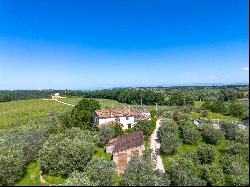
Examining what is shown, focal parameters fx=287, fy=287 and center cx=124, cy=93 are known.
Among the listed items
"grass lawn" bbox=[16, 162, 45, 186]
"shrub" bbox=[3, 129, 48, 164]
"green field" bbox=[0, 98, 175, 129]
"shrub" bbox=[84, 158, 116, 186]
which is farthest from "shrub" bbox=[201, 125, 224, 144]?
"green field" bbox=[0, 98, 175, 129]

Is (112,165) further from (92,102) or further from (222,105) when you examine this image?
(222,105)

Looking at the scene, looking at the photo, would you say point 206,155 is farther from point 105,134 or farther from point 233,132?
point 105,134

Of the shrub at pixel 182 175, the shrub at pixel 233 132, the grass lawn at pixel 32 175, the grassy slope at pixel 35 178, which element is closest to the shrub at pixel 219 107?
the shrub at pixel 233 132

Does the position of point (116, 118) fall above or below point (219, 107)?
above

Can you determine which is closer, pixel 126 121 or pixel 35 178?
pixel 35 178

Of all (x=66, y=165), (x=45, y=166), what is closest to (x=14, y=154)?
(x=45, y=166)

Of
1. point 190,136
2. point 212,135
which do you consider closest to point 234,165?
point 190,136

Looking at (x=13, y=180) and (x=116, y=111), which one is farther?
(x=116, y=111)

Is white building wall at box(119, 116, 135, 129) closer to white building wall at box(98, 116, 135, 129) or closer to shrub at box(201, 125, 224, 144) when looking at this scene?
white building wall at box(98, 116, 135, 129)
